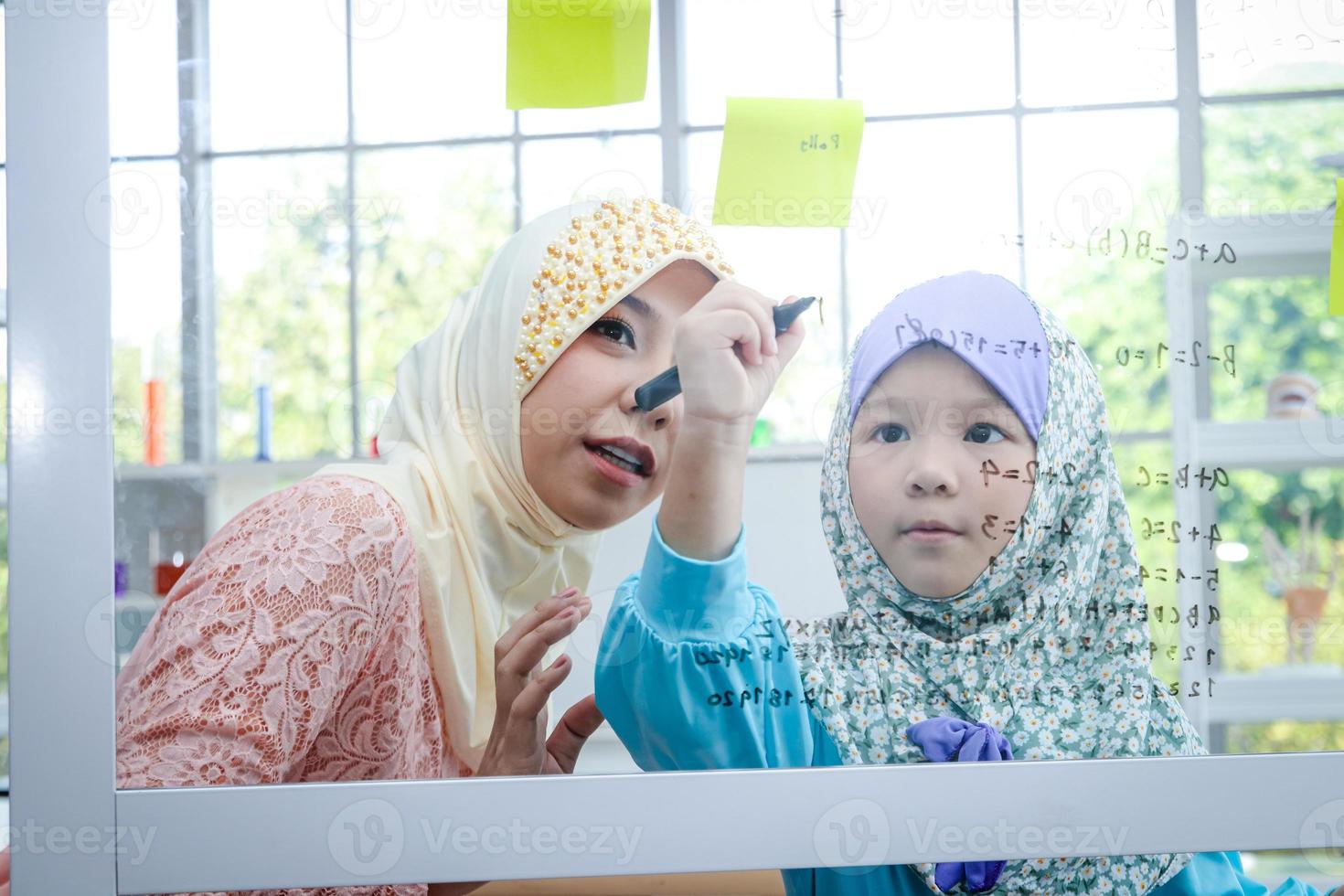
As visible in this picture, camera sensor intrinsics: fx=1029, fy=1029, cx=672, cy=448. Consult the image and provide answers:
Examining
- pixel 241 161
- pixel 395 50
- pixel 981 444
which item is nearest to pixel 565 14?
pixel 395 50

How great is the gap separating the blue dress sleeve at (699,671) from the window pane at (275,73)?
468 mm

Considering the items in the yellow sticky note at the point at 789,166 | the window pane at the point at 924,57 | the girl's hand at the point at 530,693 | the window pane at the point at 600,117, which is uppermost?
the window pane at the point at 924,57

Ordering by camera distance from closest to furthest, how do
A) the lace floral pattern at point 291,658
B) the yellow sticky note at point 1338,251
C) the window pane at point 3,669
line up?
the lace floral pattern at point 291,658 → the yellow sticky note at point 1338,251 → the window pane at point 3,669

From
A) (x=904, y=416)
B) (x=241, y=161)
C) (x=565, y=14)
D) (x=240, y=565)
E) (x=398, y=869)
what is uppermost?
(x=565, y=14)

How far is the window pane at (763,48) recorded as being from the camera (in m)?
0.91

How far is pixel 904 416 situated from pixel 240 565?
58cm

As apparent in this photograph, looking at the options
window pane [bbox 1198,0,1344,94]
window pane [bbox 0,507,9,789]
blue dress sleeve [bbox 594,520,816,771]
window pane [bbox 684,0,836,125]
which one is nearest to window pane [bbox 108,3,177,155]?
window pane [bbox 684,0,836,125]

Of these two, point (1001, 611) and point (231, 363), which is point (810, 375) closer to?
point (1001, 611)

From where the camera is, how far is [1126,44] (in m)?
0.92

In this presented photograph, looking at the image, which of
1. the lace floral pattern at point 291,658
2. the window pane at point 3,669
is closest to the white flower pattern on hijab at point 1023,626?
the lace floral pattern at point 291,658

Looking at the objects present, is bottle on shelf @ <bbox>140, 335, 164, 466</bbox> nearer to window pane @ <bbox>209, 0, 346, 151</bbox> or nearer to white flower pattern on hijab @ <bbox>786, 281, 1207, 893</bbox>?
window pane @ <bbox>209, 0, 346, 151</bbox>

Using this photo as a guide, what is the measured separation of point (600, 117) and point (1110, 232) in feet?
1.52

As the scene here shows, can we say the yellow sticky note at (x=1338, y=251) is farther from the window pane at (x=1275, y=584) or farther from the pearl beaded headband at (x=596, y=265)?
the pearl beaded headband at (x=596, y=265)

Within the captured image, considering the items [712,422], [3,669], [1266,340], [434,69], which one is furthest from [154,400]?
[3,669]
